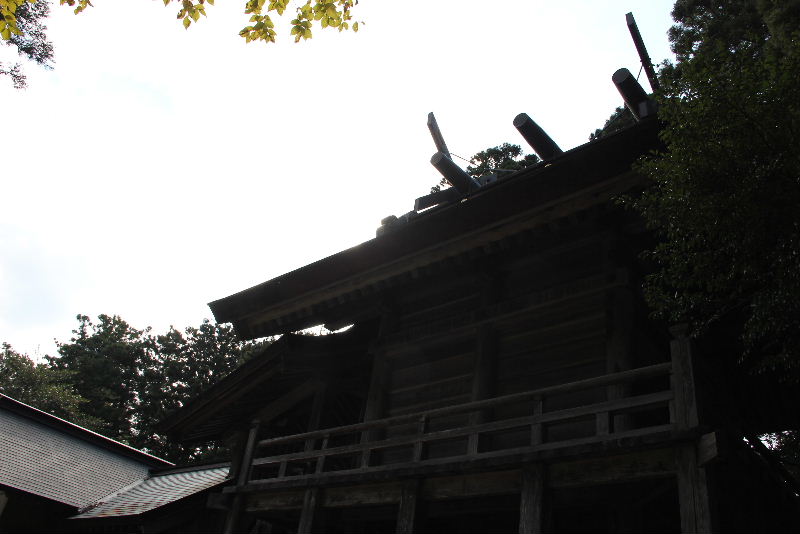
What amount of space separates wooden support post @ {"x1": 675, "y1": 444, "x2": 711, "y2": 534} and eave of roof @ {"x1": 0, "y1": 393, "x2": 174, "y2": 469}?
18020 mm

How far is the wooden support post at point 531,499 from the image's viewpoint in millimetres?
6297

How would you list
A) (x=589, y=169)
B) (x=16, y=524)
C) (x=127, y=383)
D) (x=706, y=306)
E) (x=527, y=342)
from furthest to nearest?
(x=127, y=383), (x=16, y=524), (x=527, y=342), (x=589, y=169), (x=706, y=306)

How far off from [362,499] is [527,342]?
305 centimetres

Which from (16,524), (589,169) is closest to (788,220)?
(589,169)

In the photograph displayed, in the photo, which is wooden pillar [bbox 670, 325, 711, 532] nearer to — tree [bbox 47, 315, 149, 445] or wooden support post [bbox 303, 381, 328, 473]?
wooden support post [bbox 303, 381, 328, 473]

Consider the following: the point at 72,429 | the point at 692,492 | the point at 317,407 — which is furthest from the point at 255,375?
the point at 72,429

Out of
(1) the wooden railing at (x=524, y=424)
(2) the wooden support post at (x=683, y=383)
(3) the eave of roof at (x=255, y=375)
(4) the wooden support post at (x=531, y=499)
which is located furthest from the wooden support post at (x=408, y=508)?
(3) the eave of roof at (x=255, y=375)

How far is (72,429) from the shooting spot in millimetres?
19672

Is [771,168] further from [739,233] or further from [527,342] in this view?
[527,342]

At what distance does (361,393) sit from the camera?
11383 mm

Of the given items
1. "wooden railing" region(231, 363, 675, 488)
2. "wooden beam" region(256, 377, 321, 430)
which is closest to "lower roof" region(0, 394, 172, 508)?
"wooden beam" region(256, 377, 321, 430)

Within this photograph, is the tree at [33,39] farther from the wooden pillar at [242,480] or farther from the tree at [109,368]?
the tree at [109,368]

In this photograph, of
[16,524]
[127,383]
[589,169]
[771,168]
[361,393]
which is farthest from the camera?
[127,383]

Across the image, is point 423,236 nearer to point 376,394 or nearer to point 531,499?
point 376,394
